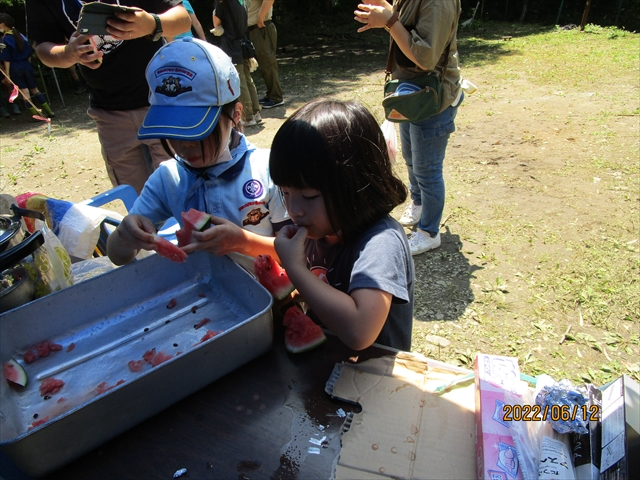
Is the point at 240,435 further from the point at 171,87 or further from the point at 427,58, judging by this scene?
the point at 427,58

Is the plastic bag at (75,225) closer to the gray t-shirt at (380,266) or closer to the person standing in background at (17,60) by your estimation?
the gray t-shirt at (380,266)

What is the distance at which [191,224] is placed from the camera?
1.62 metres

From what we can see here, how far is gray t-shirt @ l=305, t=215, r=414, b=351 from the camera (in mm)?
1356

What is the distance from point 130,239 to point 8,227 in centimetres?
40

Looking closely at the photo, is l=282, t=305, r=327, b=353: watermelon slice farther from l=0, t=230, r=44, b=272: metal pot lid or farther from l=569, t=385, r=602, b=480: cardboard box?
l=0, t=230, r=44, b=272: metal pot lid

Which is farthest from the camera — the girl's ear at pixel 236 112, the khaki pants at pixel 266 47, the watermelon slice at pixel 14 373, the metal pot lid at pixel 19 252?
the khaki pants at pixel 266 47

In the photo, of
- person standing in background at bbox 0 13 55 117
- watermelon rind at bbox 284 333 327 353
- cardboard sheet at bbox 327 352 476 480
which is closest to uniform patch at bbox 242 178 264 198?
watermelon rind at bbox 284 333 327 353

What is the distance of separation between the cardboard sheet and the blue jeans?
2.47 m

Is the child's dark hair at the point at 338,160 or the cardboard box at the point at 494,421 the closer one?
the cardboard box at the point at 494,421

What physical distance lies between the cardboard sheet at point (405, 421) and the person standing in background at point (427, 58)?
245cm

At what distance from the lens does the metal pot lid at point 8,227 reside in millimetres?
1509

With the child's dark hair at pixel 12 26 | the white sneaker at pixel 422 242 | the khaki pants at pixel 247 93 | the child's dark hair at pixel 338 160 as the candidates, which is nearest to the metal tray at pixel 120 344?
the child's dark hair at pixel 338 160

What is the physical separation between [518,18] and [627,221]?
1990 centimetres

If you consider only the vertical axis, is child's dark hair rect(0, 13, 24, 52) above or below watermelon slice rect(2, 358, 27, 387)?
above
